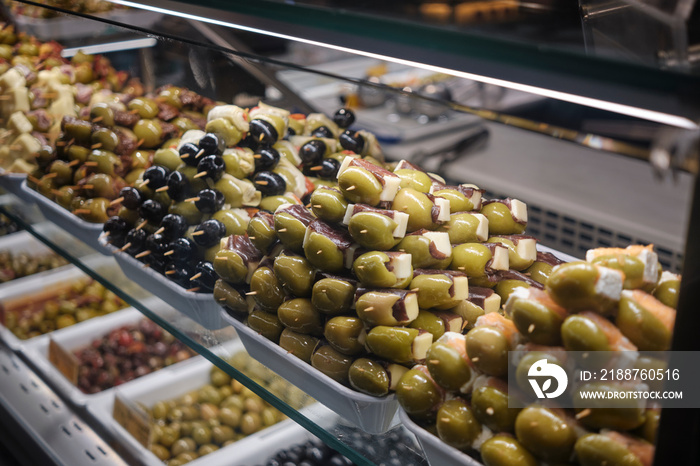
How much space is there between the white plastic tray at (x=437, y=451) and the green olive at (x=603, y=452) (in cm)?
13

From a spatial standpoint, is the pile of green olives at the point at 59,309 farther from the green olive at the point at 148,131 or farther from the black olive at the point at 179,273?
the black olive at the point at 179,273

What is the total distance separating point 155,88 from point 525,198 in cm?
135

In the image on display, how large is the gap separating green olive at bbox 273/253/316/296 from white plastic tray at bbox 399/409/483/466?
0.23 m

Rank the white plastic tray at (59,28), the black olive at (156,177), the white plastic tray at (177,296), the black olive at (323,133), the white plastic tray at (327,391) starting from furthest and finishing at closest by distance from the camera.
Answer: the white plastic tray at (59,28) < the black olive at (323,133) < the black olive at (156,177) < the white plastic tray at (177,296) < the white plastic tray at (327,391)

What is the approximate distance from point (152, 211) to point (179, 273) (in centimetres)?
15

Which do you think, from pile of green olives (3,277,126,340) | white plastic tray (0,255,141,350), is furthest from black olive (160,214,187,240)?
pile of green olives (3,277,126,340)

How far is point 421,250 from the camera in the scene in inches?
33.2

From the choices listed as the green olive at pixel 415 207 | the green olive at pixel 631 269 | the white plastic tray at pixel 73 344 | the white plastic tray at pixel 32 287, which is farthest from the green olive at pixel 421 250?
the white plastic tray at pixel 32 287

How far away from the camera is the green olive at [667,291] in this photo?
2.13 ft

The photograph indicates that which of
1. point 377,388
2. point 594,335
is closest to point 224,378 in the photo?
point 377,388

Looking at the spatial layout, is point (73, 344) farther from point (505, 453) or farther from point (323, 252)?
point (505, 453)

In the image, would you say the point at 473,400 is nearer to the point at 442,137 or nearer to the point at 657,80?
the point at 657,80

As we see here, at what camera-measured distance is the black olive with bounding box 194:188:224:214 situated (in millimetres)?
1118

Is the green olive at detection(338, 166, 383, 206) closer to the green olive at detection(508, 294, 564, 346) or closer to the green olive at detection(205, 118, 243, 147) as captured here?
the green olive at detection(508, 294, 564, 346)
